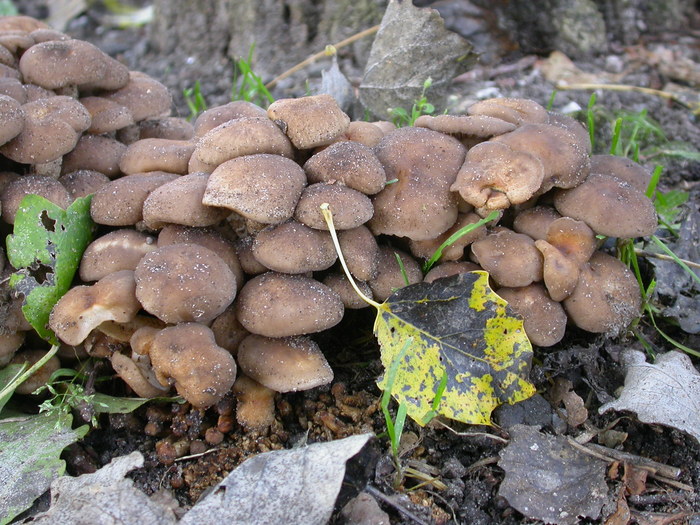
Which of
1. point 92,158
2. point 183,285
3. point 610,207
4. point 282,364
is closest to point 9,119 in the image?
point 92,158

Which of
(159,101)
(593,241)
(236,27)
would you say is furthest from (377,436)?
(236,27)

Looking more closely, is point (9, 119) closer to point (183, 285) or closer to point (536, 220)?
point (183, 285)

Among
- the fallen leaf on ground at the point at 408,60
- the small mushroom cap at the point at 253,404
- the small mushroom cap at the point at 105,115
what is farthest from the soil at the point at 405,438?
the fallen leaf on ground at the point at 408,60

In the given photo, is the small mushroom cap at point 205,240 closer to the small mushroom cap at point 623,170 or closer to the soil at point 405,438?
the soil at point 405,438

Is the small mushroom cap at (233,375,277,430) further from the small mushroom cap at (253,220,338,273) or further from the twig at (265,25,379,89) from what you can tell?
the twig at (265,25,379,89)

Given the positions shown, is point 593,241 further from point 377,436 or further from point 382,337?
point 377,436

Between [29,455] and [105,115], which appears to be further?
[105,115]

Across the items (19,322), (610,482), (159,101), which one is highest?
(159,101)

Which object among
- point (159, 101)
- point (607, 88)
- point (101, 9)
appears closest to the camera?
point (159, 101)
